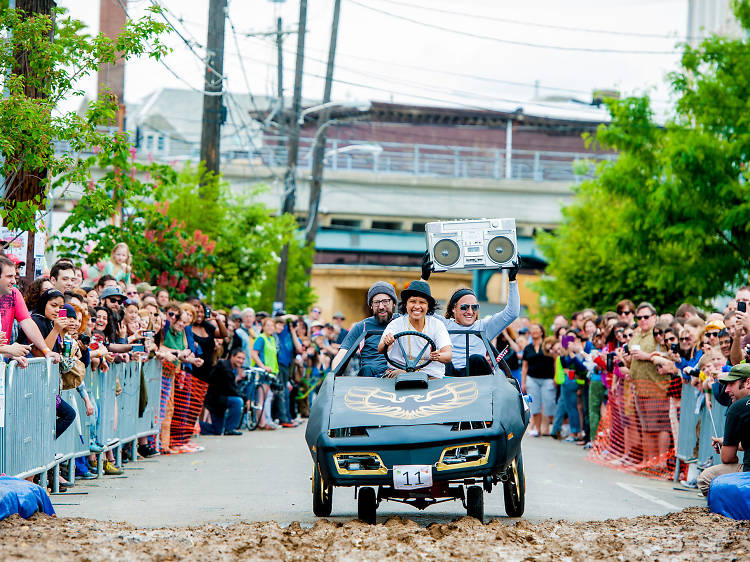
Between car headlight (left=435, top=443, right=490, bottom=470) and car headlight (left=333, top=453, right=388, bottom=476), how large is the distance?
0.43m

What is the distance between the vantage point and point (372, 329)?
34.9 ft

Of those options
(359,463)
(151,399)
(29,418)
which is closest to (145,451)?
(151,399)

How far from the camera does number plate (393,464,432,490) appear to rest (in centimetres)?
905

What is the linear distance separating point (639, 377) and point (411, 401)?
7807mm

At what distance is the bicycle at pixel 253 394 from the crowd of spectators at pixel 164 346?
A: 0.22ft

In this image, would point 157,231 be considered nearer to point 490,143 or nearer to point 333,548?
point 333,548

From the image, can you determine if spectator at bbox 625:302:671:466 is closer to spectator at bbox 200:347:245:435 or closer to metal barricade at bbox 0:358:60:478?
spectator at bbox 200:347:245:435

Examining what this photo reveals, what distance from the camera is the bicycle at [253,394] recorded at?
22.7m

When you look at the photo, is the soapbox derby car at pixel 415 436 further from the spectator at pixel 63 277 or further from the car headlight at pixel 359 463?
the spectator at pixel 63 277

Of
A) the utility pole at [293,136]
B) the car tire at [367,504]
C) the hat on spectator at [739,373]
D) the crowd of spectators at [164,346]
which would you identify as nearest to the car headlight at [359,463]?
the car tire at [367,504]

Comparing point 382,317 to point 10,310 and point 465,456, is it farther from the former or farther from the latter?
point 10,310

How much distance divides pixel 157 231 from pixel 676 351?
10.3 meters

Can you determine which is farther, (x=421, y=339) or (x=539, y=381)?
(x=539, y=381)

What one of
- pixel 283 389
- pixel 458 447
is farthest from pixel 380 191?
pixel 458 447
